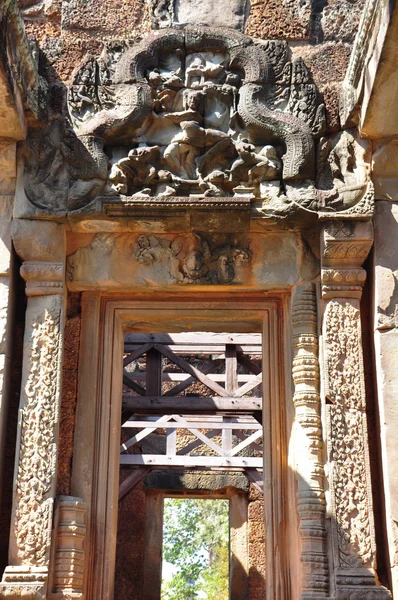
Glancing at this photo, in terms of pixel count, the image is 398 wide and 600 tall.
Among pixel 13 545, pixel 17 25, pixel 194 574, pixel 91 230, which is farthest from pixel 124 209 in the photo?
pixel 194 574

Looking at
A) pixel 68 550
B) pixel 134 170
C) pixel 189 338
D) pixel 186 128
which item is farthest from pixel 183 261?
pixel 189 338

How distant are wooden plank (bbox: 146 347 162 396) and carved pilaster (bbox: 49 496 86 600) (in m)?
6.12

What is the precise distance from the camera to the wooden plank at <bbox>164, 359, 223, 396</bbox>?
→ 37.8ft

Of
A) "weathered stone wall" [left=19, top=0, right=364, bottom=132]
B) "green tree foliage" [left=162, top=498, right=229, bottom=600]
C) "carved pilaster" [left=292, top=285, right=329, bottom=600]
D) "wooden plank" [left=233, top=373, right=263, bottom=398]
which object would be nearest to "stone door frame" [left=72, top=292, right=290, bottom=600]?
"carved pilaster" [left=292, top=285, right=329, bottom=600]

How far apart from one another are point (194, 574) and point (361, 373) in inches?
790

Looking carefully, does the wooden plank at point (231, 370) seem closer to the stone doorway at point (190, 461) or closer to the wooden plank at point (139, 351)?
the stone doorway at point (190, 461)

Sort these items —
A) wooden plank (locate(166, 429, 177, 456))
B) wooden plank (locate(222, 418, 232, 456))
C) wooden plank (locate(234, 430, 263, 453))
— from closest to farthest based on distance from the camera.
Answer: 1. wooden plank (locate(166, 429, 177, 456))
2. wooden plank (locate(222, 418, 232, 456))
3. wooden plank (locate(234, 430, 263, 453))

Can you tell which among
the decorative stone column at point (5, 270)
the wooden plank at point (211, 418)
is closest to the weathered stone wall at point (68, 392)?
the decorative stone column at point (5, 270)

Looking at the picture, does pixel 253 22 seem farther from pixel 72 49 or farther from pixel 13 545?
pixel 13 545

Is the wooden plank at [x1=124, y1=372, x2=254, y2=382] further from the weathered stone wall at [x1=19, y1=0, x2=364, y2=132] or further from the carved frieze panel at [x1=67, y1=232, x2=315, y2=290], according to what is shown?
the weathered stone wall at [x1=19, y1=0, x2=364, y2=132]

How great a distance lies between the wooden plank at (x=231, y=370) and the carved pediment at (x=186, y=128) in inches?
254

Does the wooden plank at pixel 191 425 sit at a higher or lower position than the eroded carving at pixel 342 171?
higher

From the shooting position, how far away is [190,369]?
455 inches

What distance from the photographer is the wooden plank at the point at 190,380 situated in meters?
11.5
